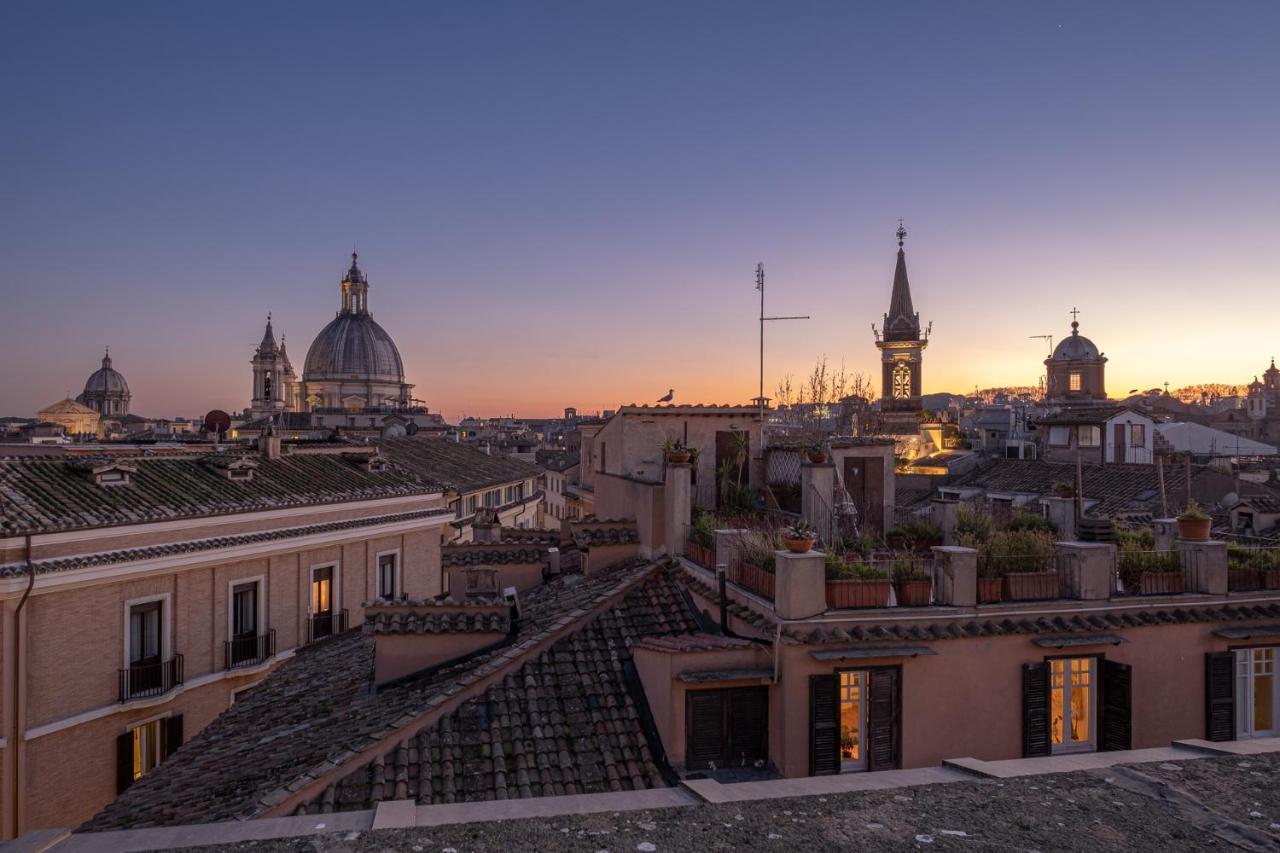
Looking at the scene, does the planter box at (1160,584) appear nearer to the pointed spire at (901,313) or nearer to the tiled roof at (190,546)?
the tiled roof at (190,546)

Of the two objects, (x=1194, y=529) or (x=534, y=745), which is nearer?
(x=534, y=745)

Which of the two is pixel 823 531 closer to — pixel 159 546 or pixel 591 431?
pixel 591 431

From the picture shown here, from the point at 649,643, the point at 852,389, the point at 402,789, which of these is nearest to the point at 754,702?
the point at 649,643

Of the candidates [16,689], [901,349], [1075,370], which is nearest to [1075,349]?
[1075,370]

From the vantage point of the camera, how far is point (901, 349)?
241 feet

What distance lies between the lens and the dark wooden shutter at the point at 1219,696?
27.8 ft

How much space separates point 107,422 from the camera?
11931 centimetres

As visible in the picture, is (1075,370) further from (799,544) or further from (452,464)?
(799,544)

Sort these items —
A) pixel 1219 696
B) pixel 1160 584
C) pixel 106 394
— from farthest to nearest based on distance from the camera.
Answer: pixel 106 394
pixel 1160 584
pixel 1219 696

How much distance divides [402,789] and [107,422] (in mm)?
136223

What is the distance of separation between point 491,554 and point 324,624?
20.9 feet

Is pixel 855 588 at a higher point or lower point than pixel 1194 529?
lower

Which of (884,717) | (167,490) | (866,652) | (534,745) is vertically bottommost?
(534,745)

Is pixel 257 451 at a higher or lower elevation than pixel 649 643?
higher
